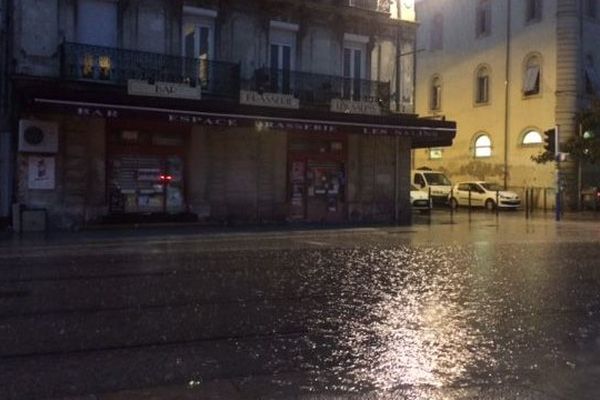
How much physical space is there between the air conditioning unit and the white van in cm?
2105

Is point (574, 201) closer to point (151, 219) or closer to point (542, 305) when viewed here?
point (151, 219)

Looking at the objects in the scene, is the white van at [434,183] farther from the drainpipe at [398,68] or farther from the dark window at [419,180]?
the drainpipe at [398,68]

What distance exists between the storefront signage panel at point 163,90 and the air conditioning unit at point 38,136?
2.45 metres

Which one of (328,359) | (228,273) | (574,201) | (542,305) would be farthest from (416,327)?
(574,201)

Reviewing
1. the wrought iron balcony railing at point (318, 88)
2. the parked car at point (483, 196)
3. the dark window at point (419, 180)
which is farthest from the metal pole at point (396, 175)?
the dark window at point (419, 180)

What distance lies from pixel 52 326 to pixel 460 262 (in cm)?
838

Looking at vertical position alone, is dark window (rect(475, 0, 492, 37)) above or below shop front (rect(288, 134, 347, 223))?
above

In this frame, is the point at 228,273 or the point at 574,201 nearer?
the point at 228,273

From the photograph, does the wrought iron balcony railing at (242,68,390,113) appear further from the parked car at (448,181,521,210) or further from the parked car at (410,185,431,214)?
the parked car at (448,181,521,210)

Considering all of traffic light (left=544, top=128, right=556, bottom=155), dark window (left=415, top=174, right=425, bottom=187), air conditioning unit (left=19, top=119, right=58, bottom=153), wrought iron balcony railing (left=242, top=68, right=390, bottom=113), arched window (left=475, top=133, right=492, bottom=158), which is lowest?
dark window (left=415, top=174, right=425, bottom=187)

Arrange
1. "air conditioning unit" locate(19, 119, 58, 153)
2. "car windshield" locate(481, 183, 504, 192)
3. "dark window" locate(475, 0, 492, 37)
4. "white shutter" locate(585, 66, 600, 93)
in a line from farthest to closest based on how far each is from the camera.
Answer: "dark window" locate(475, 0, 492, 37) → "white shutter" locate(585, 66, 600, 93) → "car windshield" locate(481, 183, 504, 192) → "air conditioning unit" locate(19, 119, 58, 153)

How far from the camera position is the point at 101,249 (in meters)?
15.8

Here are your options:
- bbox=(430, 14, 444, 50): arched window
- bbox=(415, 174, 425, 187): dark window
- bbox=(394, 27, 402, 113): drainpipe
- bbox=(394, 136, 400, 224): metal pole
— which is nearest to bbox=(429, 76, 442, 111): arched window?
bbox=(430, 14, 444, 50): arched window

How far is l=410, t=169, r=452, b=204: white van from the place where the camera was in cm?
3709
